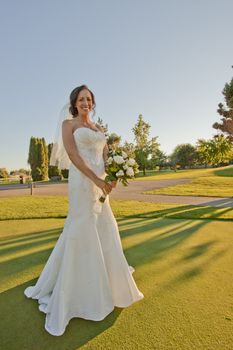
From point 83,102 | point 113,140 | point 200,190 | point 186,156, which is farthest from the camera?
point 186,156

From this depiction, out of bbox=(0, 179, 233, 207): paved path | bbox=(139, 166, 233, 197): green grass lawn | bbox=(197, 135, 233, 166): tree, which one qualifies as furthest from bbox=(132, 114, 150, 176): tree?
bbox=(197, 135, 233, 166): tree

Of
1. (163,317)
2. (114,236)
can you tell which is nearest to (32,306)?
(114,236)

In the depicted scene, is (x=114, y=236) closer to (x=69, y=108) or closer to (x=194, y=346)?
(x=194, y=346)

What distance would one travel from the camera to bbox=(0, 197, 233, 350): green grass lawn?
250 centimetres

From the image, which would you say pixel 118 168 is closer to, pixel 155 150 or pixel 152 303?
pixel 152 303

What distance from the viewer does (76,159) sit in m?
3.11

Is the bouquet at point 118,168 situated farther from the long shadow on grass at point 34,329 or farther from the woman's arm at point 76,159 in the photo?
the long shadow on grass at point 34,329

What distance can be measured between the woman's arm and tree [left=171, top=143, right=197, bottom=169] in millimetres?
84267

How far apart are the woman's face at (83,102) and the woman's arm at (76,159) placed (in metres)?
0.29

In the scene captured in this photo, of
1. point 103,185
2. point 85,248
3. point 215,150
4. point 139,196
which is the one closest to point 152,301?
point 85,248

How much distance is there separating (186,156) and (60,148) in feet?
281

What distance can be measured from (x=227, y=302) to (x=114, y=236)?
1589 mm

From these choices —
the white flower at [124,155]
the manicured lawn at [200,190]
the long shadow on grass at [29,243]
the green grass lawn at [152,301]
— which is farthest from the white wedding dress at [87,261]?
the manicured lawn at [200,190]

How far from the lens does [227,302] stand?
10.5 ft
